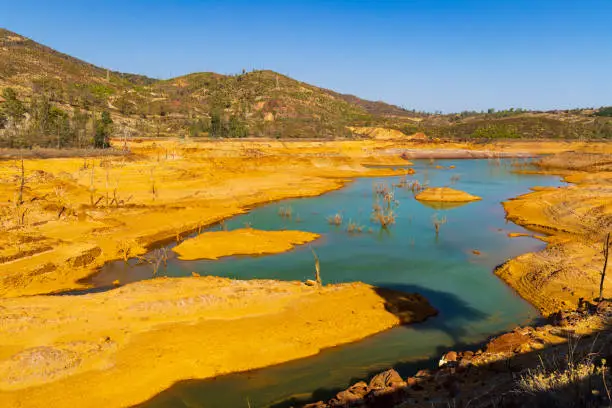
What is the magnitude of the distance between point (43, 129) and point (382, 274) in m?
60.7

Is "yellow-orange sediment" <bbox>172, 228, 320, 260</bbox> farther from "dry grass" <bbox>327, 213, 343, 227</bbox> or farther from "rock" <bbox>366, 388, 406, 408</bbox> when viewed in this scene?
"rock" <bbox>366, 388, 406, 408</bbox>

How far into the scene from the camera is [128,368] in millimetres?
12047

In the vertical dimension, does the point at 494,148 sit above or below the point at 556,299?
above

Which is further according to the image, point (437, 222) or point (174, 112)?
point (174, 112)

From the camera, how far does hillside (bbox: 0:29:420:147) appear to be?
85.9 meters

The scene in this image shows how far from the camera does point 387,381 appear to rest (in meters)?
10.8

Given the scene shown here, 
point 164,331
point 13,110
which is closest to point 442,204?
point 164,331

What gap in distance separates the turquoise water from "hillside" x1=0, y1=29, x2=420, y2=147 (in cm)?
4831

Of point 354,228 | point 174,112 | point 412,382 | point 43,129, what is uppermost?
point 174,112

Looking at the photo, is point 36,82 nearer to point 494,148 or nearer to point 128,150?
point 128,150

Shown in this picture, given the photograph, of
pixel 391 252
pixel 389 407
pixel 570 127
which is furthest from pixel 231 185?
pixel 570 127

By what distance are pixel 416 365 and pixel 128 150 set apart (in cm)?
5952

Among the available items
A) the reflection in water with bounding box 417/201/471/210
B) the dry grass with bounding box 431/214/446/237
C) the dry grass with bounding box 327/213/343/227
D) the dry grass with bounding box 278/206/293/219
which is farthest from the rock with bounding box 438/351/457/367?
the reflection in water with bounding box 417/201/471/210

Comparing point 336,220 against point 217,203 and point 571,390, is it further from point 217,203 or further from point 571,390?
point 571,390
